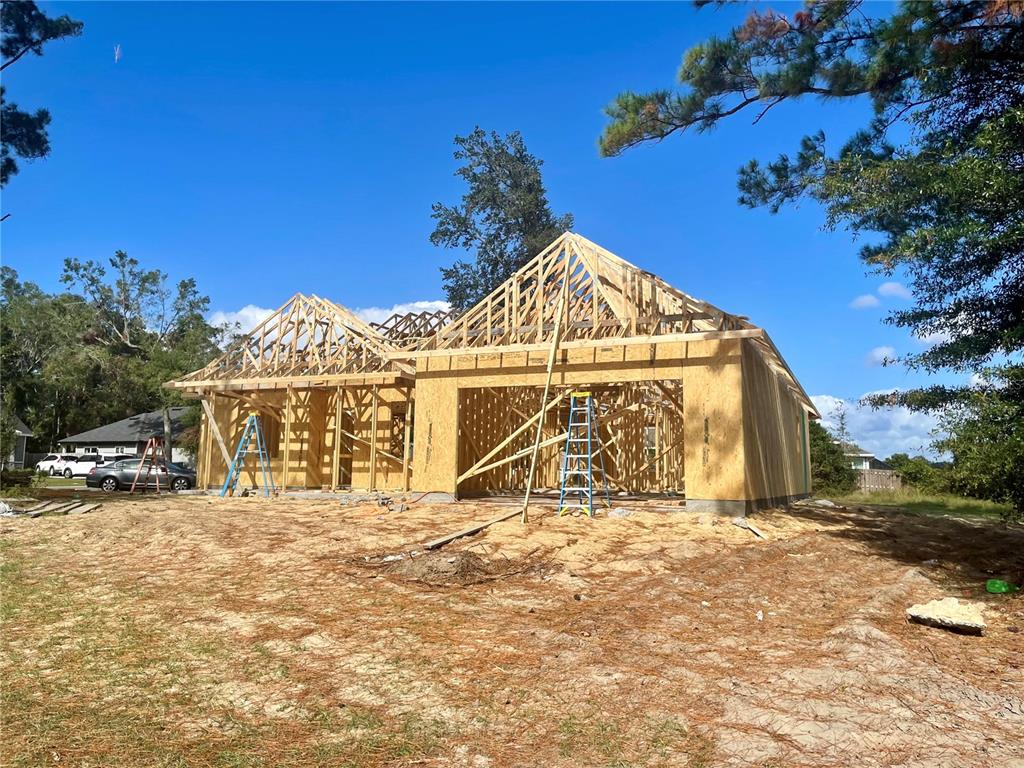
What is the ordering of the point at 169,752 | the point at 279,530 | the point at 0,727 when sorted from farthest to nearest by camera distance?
the point at 279,530
the point at 0,727
the point at 169,752

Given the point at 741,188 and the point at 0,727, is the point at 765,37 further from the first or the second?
the point at 0,727

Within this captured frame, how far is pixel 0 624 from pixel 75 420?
161 ft

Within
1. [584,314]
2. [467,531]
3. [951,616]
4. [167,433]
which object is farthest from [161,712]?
[167,433]

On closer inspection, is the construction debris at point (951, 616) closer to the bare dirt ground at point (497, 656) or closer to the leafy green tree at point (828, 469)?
the bare dirt ground at point (497, 656)

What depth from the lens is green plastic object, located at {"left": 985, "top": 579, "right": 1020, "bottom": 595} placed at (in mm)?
7383

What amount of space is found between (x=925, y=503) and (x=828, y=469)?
4.77 m

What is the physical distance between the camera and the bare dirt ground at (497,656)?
3.69m

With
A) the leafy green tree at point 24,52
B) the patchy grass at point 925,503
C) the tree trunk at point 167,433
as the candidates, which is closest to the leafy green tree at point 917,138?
the patchy grass at point 925,503

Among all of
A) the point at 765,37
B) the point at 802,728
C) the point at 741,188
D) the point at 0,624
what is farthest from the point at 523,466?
the point at 802,728

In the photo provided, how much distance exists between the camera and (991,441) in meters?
7.52

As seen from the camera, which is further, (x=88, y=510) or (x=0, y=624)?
(x=88, y=510)

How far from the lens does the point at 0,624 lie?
5902 millimetres

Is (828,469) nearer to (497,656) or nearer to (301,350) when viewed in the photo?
(301,350)

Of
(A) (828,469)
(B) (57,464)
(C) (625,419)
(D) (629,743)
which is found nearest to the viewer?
(D) (629,743)
